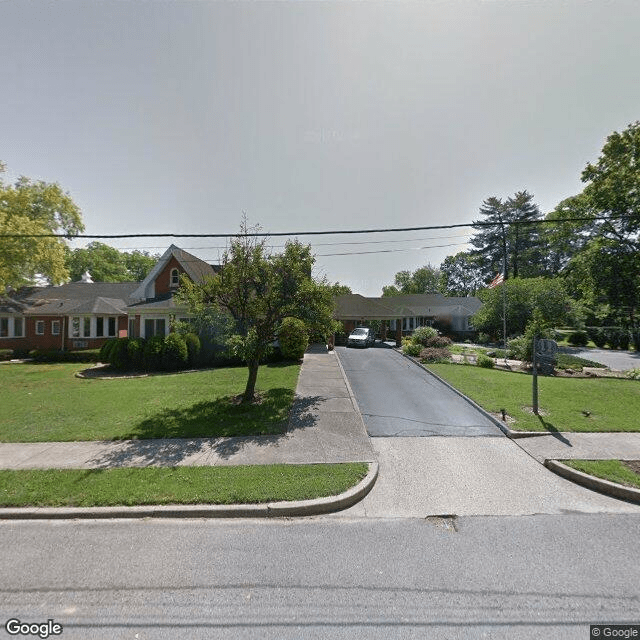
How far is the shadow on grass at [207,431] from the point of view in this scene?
5961mm

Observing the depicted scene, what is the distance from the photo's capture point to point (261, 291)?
926cm

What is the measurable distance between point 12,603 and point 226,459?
10.2ft

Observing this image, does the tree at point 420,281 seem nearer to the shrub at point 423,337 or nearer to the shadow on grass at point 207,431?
the shrub at point 423,337

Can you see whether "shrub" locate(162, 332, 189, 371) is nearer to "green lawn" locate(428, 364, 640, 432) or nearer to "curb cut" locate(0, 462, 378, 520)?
"curb cut" locate(0, 462, 378, 520)

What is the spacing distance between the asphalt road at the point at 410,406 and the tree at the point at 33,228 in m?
20.7

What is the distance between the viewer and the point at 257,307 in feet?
30.9

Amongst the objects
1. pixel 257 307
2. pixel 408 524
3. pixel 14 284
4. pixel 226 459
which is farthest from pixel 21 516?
pixel 14 284

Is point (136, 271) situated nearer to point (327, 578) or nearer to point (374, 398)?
point (374, 398)

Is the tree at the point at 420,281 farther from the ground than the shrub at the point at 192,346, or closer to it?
farther from the ground

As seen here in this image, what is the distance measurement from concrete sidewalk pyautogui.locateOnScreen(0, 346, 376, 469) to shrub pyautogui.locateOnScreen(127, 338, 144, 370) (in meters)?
9.33

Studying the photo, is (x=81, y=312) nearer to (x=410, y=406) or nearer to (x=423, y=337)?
(x=410, y=406)

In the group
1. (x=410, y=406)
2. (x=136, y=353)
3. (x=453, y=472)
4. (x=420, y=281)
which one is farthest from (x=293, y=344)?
(x=420, y=281)

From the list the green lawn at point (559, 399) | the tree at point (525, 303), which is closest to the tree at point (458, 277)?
the tree at point (525, 303)

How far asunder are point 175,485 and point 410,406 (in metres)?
6.82
